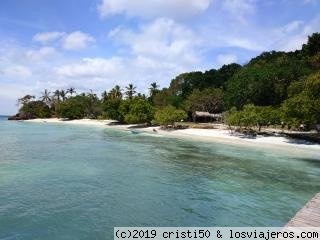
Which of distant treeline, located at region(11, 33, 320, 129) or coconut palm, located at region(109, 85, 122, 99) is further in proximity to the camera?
coconut palm, located at region(109, 85, 122, 99)

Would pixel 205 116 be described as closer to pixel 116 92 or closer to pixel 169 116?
pixel 169 116

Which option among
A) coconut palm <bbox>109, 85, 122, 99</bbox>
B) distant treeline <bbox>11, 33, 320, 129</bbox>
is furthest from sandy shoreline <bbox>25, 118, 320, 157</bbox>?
coconut palm <bbox>109, 85, 122, 99</bbox>

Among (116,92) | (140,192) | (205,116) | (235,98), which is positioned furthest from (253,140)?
(116,92)

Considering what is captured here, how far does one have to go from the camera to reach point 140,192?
18.8 m

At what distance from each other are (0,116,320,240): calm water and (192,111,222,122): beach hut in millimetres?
46478

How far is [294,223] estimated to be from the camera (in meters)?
11.2

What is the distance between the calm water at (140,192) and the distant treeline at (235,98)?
14194 millimetres

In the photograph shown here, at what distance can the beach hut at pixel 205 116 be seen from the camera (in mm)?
78500

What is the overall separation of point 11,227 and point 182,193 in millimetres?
8703

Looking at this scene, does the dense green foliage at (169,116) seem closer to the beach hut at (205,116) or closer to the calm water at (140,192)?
the beach hut at (205,116)

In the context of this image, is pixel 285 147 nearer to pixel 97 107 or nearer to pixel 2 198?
pixel 2 198

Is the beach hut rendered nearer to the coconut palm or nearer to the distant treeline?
the distant treeline

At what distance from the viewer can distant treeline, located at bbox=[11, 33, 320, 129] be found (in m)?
45.3

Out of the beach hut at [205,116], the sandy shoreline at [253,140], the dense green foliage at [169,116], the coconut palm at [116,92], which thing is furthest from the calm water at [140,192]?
the coconut palm at [116,92]
